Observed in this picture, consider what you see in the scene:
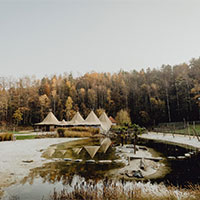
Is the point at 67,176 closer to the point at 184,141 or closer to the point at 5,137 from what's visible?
the point at 184,141

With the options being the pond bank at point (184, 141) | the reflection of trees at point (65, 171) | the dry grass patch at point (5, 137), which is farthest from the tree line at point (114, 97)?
the reflection of trees at point (65, 171)

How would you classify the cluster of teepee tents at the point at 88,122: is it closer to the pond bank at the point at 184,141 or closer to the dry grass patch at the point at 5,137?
the dry grass patch at the point at 5,137

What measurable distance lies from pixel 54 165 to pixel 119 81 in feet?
113

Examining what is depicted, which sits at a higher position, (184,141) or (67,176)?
(67,176)

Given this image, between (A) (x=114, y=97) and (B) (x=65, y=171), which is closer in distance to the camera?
(B) (x=65, y=171)

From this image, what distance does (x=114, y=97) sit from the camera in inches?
1469

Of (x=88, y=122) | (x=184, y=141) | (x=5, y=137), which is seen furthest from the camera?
(x=88, y=122)

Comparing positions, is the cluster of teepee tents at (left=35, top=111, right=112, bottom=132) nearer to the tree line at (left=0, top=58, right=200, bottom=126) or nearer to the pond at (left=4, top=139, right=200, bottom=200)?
the tree line at (left=0, top=58, right=200, bottom=126)

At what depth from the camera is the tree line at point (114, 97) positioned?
3011 centimetres

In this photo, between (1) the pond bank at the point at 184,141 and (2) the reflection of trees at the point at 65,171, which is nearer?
(2) the reflection of trees at the point at 65,171

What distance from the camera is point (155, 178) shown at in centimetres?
512

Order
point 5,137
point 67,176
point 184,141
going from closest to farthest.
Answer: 1. point 67,176
2. point 184,141
3. point 5,137

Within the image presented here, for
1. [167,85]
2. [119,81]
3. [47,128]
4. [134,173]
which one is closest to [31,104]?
[47,128]

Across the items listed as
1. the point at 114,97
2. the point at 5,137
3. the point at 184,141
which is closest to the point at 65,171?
the point at 184,141
